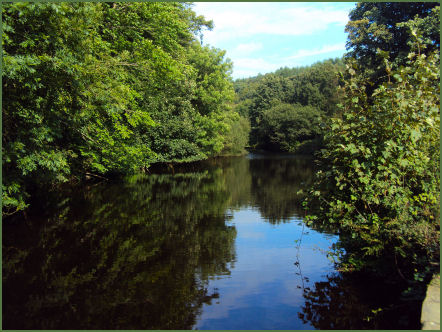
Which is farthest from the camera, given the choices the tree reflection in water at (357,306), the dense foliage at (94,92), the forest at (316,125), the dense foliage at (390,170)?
the dense foliage at (94,92)

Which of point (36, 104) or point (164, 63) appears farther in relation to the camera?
A: point (164, 63)

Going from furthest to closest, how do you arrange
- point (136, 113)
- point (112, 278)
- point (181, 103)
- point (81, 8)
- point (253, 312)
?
point (181, 103)
point (136, 113)
point (81, 8)
point (112, 278)
point (253, 312)

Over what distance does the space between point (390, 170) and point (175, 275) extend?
5123 mm

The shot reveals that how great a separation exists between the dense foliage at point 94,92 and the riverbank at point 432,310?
32.2 ft

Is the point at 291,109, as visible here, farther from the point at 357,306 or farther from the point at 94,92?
the point at 357,306

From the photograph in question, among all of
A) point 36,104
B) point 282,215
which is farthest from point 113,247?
point 282,215

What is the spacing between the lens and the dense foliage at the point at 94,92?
33.2 feet

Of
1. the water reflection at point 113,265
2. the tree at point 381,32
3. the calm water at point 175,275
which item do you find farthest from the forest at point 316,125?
the tree at point 381,32

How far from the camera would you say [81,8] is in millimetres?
10016

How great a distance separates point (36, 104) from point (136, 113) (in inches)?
324

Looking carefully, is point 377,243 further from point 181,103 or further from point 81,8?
point 181,103

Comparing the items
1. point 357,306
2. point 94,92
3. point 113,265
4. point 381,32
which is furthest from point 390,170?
point 381,32

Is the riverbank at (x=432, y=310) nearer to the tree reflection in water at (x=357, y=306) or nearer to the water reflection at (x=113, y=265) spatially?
the tree reflection in water at (x=357, y=306)

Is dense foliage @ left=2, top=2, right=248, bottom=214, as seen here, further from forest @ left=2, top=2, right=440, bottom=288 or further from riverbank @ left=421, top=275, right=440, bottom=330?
riverbank @ left=421, top=275, right=440, bottom=330
